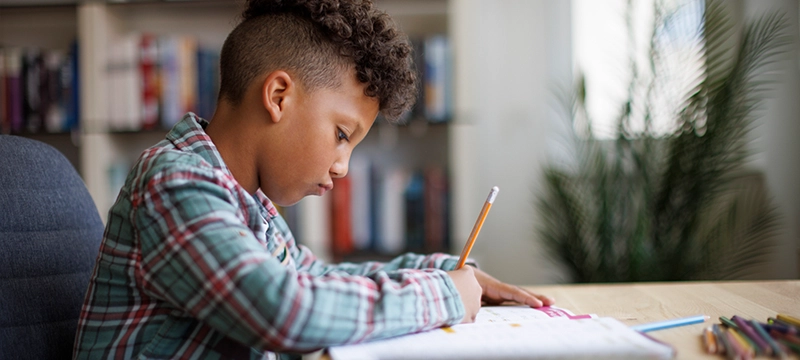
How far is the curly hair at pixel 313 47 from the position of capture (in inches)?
32.4

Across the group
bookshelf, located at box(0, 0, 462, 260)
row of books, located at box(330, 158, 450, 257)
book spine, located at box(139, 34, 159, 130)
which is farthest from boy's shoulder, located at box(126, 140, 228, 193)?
book spine, located at box(139, 34, 159, 130)

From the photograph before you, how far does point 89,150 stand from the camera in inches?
75.7

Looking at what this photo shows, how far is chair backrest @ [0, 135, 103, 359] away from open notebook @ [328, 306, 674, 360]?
456mm

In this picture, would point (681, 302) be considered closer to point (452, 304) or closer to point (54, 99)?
point (452, 304)

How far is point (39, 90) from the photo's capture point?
1965 millimetres

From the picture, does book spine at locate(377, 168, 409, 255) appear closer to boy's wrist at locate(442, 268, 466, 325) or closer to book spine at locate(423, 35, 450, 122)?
book spine at locate(423, 35, 450, 122)

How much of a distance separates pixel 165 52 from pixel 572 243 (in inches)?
54.7

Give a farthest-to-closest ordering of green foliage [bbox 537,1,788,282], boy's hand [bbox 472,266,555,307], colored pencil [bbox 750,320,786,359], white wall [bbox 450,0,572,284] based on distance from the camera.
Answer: white wall [bbox 450,0,572,284], green foliage [bbox 537,1,788,282], boy's hand [bbox 472,266,555,307], colored pencil [bbox 750,320,786,359]

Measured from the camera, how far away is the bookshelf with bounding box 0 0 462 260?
1904mm

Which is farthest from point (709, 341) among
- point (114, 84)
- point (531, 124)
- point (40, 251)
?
point (114, 84)

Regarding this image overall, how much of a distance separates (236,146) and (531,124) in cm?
149

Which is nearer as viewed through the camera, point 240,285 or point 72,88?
point 240,285

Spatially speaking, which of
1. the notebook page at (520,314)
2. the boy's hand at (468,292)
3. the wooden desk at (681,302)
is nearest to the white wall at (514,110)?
the wooden desk at (681,302)

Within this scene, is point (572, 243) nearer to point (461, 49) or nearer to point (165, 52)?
point (461, 49)
